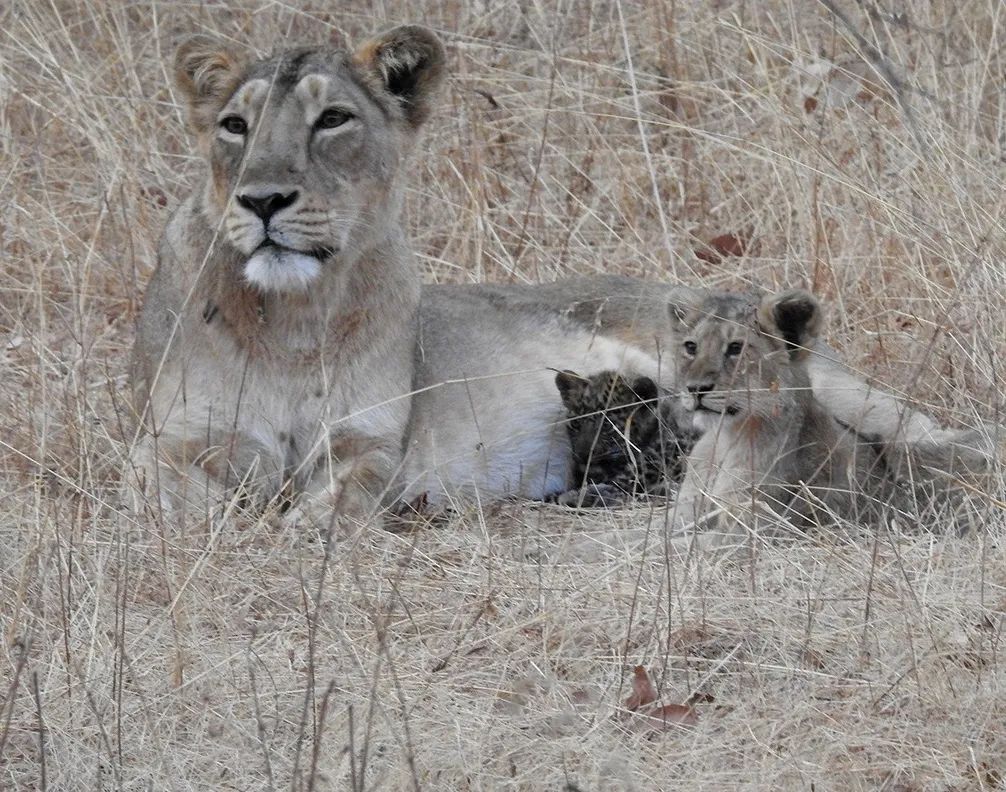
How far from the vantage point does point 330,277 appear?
5879 mm

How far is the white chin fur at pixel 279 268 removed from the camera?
5555 millimetres

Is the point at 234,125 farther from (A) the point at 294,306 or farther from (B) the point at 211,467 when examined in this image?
(B) the point at 211,467

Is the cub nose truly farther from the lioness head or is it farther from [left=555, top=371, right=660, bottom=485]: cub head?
[left=555, top=371, right=660, bottom=485]: cub head

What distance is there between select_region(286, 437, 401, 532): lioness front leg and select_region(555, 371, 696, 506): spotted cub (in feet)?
2.26

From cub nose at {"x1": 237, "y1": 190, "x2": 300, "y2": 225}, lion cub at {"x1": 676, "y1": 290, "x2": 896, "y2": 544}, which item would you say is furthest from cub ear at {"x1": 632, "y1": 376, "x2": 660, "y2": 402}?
cub nose at {"x1": 237, "y1": 190, "x2": 300, "y2": 225}

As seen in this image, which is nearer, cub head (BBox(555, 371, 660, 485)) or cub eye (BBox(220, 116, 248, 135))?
cub eye (BBox(220, 116, 248, 135))

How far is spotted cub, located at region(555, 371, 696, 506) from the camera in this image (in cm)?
626

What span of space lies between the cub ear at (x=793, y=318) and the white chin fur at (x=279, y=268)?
142 cm

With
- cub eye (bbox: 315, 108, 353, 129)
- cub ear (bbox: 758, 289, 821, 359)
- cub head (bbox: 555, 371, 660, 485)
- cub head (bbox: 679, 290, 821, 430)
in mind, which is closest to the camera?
cub head (bbox: 679, 290, 821, 430)

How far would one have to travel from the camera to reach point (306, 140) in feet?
18.7

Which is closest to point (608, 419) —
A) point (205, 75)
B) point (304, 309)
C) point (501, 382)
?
point (501, 382)

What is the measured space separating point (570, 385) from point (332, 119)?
1385mm

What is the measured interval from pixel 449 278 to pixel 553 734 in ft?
13.9

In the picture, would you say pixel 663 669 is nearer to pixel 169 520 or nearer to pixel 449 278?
pixel 169 520
